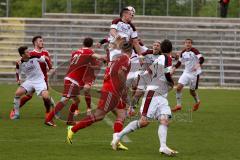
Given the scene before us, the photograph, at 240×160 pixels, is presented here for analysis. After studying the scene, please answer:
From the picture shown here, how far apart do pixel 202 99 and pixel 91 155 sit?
619 inches

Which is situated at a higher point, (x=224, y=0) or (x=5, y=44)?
(x=224, y=0)

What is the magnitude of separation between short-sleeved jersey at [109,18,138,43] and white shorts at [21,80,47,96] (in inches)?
92.9

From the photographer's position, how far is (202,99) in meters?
27.2

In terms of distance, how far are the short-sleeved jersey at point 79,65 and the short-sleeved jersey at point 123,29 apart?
1.13 m

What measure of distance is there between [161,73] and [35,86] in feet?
20.3

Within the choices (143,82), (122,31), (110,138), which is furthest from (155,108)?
(143,82)

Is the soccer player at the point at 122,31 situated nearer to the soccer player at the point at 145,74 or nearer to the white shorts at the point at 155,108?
the soccer player at the point at 145,74

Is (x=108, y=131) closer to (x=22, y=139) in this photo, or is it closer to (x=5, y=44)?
(x=22, y=139)

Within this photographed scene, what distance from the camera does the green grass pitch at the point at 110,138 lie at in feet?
39.2

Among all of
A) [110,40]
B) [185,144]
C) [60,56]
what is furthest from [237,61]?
[185,144]

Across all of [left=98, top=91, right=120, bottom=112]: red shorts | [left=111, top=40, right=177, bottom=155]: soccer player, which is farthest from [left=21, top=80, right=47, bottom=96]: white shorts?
[left=111, top=40, right=177, bottom=155]: soccer player

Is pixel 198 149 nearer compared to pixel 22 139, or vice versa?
pixel 198 149

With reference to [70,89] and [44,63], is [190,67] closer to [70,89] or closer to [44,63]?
[44,63]

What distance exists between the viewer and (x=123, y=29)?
16.6 m
